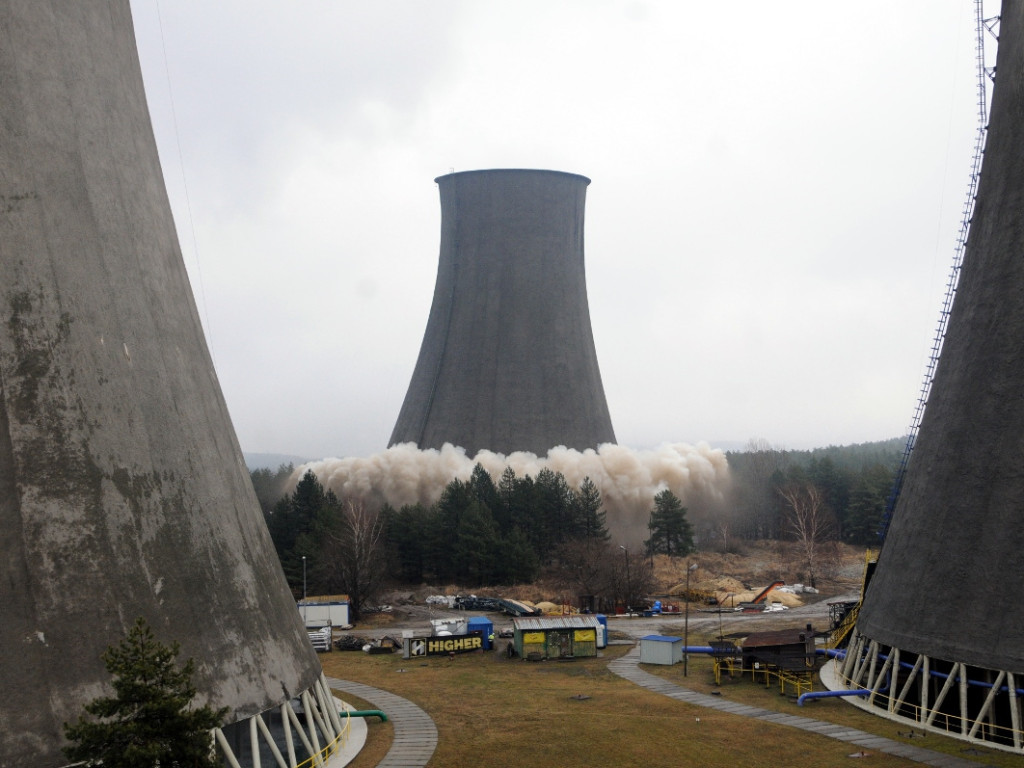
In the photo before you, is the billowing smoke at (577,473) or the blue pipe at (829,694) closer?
the blue pipe at (829,694)

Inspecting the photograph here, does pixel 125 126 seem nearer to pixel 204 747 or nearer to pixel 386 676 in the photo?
pixel 204 747

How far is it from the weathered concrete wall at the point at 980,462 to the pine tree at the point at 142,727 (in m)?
18.5

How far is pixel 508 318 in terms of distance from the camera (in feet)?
213

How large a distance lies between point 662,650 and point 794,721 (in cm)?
1092

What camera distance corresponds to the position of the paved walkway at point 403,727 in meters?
23.4

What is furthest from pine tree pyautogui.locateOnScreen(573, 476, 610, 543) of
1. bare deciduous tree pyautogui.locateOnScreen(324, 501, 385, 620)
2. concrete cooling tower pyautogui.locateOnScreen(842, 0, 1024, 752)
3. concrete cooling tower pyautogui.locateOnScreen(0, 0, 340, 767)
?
concrete cooling tower pyautogui.locateOnScreen(0, 0, 340, 767)

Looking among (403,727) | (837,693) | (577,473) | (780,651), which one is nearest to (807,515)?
(577,473)

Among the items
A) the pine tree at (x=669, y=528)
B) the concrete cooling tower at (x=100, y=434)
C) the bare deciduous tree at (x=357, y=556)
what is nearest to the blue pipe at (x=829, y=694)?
the concrete cooling tower at (x=100, y=434)

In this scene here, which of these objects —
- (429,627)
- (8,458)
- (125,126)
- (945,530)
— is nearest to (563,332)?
(429,627)

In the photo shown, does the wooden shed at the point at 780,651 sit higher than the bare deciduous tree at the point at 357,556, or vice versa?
the bare deciduous tree at the point at 357,556

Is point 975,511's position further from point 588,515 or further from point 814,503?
point 814,503

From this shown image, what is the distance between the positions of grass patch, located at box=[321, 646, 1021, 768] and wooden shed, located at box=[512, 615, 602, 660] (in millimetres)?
1872

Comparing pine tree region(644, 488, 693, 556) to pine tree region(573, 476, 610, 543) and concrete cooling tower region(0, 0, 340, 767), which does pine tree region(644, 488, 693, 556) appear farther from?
concrete cooling tower region(0, 0, 340, 767)

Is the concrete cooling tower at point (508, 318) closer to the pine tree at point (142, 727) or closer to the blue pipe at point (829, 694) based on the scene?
the blue pipe at point (829, 694)
